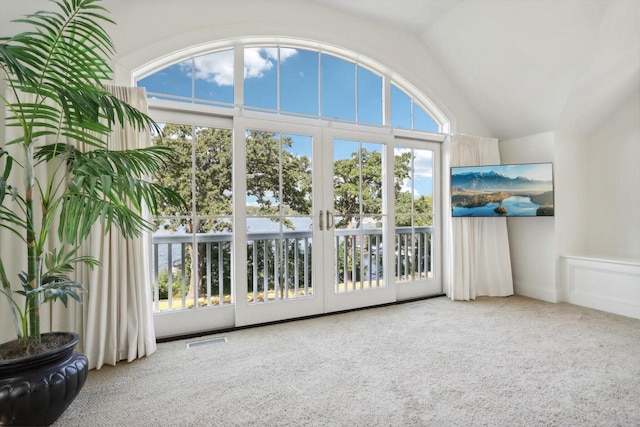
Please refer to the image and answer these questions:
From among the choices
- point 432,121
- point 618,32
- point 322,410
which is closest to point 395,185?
point 432,121

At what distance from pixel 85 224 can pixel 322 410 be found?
5.18ft

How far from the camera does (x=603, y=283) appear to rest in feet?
11.3

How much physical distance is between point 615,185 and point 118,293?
5449mm

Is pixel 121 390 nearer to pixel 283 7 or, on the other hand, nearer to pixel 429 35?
pixel 283 7

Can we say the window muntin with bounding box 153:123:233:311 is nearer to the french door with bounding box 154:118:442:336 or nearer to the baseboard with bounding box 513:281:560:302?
the french door with bounding box 154:118:442:336

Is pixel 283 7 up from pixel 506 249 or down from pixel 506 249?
up

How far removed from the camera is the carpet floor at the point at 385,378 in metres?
1.67

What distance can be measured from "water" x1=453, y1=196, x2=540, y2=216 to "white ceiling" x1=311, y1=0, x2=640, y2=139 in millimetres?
1011

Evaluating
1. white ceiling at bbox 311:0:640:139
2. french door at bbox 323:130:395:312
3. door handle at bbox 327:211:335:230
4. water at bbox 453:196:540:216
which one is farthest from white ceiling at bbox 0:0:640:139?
door handle at bbox 327:211:335:230

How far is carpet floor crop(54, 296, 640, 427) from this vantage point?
167cm

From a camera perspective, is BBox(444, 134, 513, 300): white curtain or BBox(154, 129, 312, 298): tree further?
BBox(444, 134, 513, 300): white curtain

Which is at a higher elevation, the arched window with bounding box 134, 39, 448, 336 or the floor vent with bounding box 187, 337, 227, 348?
the arched window with bounding box 134, 39, 448, 336

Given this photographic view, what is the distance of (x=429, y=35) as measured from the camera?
3738 millimetres

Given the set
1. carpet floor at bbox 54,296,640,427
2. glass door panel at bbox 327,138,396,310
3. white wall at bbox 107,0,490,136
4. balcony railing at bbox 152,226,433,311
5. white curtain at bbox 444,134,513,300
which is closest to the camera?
carpet floor at bbox 54,296,640,427
